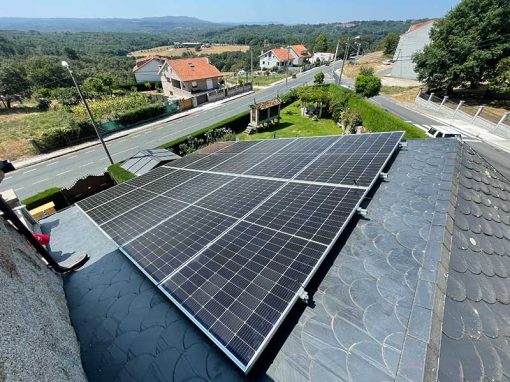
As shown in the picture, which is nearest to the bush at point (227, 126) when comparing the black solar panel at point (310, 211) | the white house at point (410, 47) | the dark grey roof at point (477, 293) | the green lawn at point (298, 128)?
the green lawn at point (298, 128)

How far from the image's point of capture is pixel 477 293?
4.85 m

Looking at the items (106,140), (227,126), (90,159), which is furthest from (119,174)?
(106,140)

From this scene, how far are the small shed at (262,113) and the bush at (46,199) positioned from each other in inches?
1010

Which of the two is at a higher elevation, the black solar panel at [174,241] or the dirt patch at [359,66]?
the black solar panel at [174,241]

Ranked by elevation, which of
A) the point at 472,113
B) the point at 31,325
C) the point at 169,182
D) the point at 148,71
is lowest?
the point at 148,71

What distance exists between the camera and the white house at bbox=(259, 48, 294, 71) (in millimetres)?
110350

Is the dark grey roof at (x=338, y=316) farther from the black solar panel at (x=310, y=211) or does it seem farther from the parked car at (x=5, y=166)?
the parked car at (x=5, y=166)

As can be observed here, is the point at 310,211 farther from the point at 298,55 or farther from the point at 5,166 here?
the point at 298,55

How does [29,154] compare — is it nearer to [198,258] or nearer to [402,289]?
[198,258]

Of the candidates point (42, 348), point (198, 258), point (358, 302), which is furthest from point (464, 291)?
point (42, 348)

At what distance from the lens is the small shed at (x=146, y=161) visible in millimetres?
20259

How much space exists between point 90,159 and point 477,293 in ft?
127

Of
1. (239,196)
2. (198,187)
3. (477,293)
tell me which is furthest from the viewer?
(198,187)

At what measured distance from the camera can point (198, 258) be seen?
6543 millimetres
